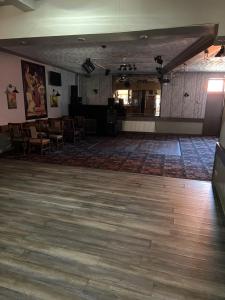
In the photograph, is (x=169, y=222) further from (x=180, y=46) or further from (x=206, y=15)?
(x=180, y=46)

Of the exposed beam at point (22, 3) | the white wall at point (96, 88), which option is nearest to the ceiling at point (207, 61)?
the exposed beam at point (22, 3)

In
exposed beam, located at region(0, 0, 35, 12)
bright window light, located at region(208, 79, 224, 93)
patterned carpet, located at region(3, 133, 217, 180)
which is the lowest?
patterned carpet, located at region(3, 133, 217, 180)

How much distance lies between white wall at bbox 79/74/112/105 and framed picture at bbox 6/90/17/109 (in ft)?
16.9

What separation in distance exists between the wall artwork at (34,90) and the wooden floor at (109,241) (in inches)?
162

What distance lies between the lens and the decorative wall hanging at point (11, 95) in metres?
6.52

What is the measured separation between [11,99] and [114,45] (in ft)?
12.1

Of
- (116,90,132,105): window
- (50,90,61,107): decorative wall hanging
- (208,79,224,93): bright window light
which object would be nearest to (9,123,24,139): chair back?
(50,90,61,107): decorative wall hanging

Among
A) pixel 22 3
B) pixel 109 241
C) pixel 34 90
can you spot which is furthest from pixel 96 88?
pixel 109 241

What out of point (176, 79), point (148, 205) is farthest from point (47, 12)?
point (176, 79)

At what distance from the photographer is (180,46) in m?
5.43

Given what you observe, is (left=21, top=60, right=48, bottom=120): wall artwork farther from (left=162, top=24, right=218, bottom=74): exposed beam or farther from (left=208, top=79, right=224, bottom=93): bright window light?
(left=208, top=79, right=224, bottom=93): bright window light

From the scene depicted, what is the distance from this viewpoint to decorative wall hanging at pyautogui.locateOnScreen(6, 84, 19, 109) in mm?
6522

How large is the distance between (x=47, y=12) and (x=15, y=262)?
3.47 metres

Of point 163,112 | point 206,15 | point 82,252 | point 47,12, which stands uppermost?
point 47,12
